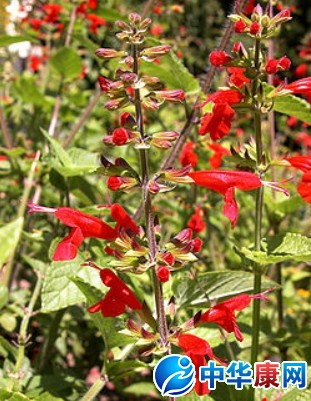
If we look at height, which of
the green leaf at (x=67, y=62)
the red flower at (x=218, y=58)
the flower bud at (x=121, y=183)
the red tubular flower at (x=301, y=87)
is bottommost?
the flower bud at (x=121, y=183)

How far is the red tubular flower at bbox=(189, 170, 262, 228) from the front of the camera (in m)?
1.34

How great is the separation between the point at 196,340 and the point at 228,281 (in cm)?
32

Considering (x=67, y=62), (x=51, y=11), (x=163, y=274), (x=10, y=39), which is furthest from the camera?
(x=51, y=11)

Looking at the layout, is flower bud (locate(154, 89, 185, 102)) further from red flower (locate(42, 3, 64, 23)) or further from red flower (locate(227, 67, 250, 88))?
red flower (locate(42, 3, 64, 23))

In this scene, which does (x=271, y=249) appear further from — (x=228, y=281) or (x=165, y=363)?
(x=165, y=363)

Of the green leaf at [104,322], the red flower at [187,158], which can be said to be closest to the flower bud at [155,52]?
the green leaf at [104,322]

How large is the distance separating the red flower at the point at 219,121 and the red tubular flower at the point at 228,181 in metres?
0.09

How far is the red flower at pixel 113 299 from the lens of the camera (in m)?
1.28

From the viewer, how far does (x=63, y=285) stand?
157cm

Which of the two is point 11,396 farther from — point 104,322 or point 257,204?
point 257,204

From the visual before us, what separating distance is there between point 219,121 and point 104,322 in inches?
20.1

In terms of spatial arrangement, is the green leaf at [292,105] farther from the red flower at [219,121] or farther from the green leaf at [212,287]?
the green leaf at [212,287]

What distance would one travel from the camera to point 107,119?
3781mm

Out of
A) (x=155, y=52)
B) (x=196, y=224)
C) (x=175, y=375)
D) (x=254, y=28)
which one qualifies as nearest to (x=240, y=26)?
(x=254, y=28)
